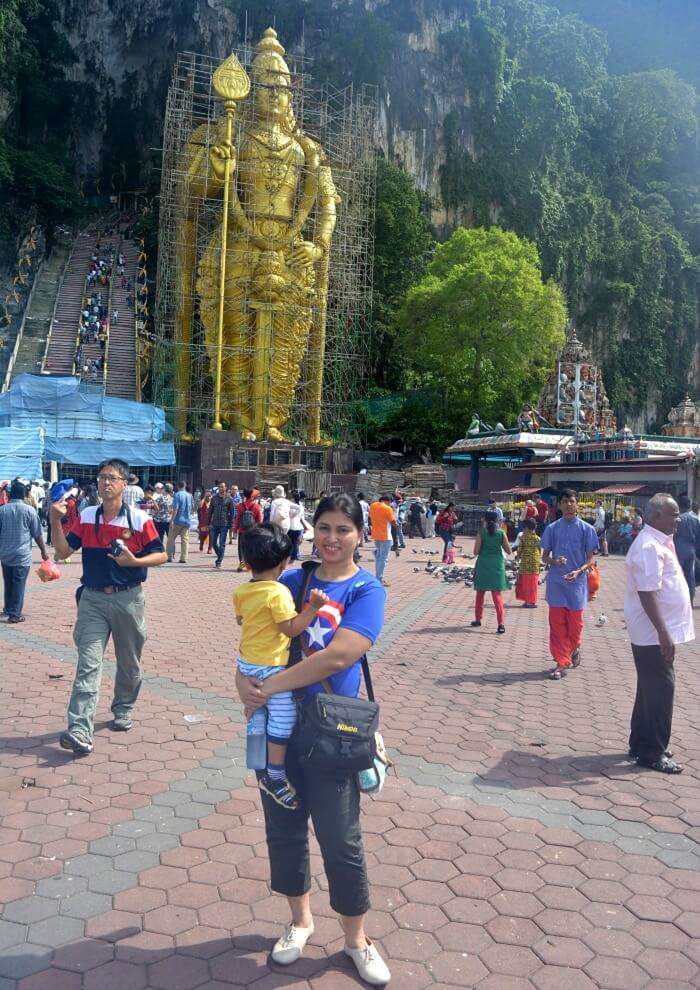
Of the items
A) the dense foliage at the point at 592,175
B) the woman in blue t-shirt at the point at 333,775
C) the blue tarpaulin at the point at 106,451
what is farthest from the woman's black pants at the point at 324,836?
the dense foliage at the point at 592,175

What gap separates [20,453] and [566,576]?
20.4 metres

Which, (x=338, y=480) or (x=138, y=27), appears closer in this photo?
(x=338, y=480)

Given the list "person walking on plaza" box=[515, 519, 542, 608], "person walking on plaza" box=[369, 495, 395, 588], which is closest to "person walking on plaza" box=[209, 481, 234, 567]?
"person walking on plaza" box=[369, 495, 395, 588]

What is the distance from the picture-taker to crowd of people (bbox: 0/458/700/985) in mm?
2350

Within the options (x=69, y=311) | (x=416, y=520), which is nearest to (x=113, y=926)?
(x=416, y=520)

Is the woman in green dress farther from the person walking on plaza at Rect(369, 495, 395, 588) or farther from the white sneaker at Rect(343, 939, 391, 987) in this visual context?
the white sneaker at Rect(343, 939, 391, 987)

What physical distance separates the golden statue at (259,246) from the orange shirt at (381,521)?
18410mm

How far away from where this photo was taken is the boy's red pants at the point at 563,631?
649 centimetres

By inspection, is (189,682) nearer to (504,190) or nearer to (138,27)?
(504,190)

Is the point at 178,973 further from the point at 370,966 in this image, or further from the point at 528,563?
the point at 528,563

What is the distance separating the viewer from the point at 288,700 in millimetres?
2451

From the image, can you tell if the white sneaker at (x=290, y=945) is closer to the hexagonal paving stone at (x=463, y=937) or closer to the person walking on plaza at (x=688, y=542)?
the hexagonal paving stone at (x=463, y=937)

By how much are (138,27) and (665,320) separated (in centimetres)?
3816

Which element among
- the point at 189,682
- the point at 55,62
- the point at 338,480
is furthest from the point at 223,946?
the point at 55,62
